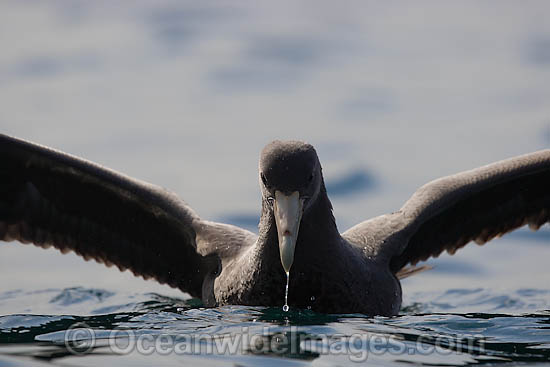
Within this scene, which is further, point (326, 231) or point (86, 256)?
point (86, 256)

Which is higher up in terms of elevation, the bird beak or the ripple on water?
the bird beak

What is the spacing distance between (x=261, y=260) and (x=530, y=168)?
2.97 m

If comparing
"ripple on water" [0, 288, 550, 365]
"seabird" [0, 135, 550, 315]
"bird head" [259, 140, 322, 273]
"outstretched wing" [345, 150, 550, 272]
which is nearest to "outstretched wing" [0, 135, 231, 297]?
"seabird" [0, 135, 550, 315]

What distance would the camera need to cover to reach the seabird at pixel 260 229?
7.17 meters

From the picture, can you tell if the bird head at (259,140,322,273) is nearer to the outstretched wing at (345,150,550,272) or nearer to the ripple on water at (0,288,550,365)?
the ripple on water at (0,288,550,365)

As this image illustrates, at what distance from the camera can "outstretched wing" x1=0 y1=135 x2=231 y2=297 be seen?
8352 millimetres

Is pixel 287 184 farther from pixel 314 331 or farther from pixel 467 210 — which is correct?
pixel 467 210

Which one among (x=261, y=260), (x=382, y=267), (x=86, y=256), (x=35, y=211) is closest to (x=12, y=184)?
(x=35, y=211)

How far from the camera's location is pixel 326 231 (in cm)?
728

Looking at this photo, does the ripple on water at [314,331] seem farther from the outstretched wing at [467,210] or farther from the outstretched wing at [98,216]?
the outstretched wing at [467,210]

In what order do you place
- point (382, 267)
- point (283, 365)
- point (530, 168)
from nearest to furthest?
1. point (283, 365)
2. point (382, 267)
3. point (530, 168)

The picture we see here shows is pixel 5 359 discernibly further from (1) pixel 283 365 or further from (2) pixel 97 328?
(1) pixel 283 365

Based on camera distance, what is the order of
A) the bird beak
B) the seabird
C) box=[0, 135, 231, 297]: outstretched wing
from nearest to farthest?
the bird beak, the seabird, box=[0, 135, 231, 297]: outstretched wing

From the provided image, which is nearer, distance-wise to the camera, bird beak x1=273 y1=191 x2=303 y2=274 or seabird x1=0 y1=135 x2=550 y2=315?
bird beak x1=273 y1=191 x2=303 y2=274
